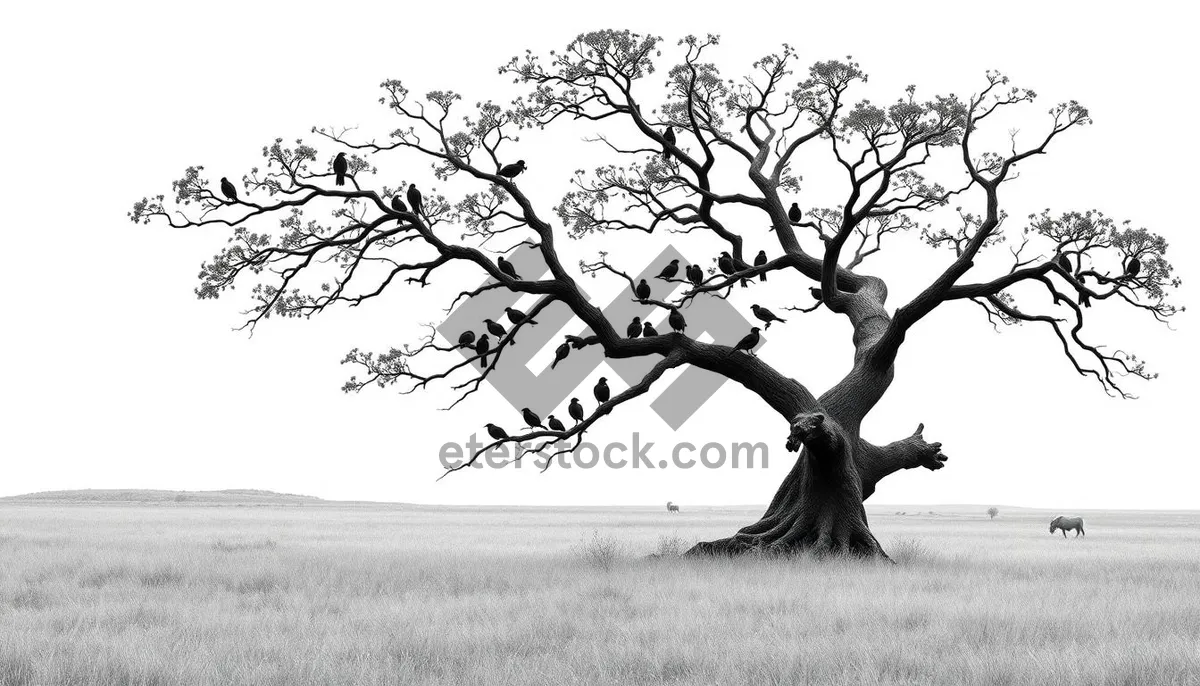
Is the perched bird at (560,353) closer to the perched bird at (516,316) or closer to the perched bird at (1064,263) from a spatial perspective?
the perched bird at (516,316)

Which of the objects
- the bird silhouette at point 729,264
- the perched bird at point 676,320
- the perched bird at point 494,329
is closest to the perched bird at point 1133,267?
the bird silhouette at point 729,264

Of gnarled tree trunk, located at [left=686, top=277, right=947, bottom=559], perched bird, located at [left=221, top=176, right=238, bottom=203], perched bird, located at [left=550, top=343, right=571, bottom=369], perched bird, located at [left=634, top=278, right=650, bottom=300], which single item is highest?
perched bird, located at [left=221, top=176, right=238, bottom=203]

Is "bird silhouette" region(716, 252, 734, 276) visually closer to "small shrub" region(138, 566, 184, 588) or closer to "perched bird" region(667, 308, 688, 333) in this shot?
"perched bird" region(667, 308, 688, 333)

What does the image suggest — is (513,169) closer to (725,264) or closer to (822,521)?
(725,264)

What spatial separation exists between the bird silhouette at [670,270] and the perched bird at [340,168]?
245 inches

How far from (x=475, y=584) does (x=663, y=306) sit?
6101 millimetres

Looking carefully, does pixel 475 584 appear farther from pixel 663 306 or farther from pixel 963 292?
pixel 963 292

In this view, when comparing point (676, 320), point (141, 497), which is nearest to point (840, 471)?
point (676, 320)

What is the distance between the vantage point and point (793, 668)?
621 cm

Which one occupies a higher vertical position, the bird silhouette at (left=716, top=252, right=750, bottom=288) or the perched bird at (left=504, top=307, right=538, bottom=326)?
the bird silhouette at (left=716, top=252, right=750, bottom=288)

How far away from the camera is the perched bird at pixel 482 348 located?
48.0 ft

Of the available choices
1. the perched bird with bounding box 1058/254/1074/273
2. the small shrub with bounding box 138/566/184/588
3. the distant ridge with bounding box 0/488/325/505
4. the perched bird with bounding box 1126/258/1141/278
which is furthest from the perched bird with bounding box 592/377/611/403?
the distant ridge with bounding box 0/488/325/505

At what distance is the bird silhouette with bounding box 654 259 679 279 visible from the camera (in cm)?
1716

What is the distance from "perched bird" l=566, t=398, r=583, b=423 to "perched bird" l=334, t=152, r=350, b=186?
5.34 meters
